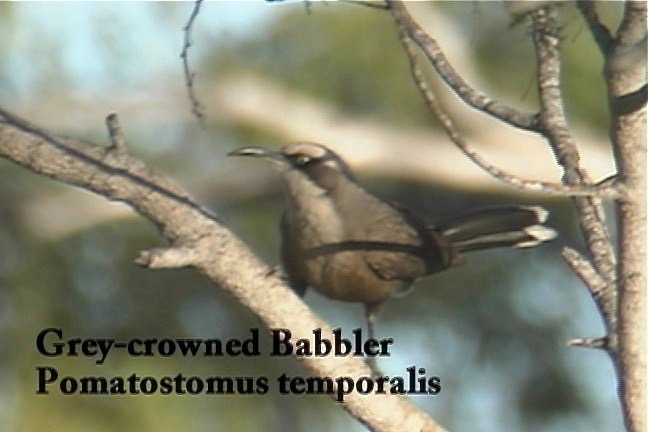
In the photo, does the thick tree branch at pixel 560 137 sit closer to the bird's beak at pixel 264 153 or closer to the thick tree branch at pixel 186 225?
the thick tree branch at pixel 186 225

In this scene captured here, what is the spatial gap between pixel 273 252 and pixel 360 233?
3.53ft

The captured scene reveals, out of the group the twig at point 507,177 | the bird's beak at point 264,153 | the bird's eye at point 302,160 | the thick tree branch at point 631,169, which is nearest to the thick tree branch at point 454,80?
the twig at point 507,177

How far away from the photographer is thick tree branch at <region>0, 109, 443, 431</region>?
184 centimetres

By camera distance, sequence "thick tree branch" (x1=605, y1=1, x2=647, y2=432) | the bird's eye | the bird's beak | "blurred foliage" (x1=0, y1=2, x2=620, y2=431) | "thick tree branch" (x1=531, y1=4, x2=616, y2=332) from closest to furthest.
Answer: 1. "thick tree branch" (x1=605, y1=1, x2=647, y2=432)
2. "thick tree branch" (x1=531, y1=4, x2=616, y2=332)
3. the bird's beak
4. the bird's eye
5. "blurred foliage" (x1=0, y1=2, x2=620, y2=431)

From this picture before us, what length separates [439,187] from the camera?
3.80 m

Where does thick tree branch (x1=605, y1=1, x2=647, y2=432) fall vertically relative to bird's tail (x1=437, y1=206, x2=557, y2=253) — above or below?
below

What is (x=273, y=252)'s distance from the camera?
3.45m

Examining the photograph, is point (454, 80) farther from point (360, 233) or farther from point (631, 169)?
point (360, 233)

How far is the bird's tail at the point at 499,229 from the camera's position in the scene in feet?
7.80

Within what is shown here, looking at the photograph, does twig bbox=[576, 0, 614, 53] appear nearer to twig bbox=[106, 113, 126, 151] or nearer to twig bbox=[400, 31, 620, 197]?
twig bbox=[400, 31, 620, 197]

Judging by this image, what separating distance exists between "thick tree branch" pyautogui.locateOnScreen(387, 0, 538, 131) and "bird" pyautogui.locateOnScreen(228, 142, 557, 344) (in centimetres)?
65

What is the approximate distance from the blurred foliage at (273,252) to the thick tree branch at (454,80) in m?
1.81

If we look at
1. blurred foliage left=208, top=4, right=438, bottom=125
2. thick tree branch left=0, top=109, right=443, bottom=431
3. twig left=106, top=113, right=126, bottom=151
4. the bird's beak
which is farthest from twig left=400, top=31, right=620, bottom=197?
blurred foliage left=208, top=4, right=438, bottom=125

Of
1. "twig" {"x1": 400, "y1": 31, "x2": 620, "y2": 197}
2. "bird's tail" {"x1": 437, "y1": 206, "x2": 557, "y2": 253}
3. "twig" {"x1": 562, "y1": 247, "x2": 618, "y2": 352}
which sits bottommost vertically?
"twig" {"x1": 562, "y1": 247, "x2": 618, "y2": 352}
